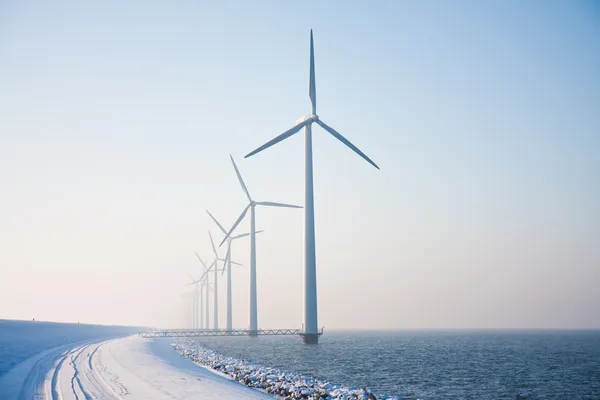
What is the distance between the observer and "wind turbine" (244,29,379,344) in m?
70.2

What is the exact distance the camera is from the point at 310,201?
72188 mm

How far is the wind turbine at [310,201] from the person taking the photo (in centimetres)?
7025

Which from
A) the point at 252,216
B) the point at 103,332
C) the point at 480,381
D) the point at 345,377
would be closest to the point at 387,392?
the point at 345,377

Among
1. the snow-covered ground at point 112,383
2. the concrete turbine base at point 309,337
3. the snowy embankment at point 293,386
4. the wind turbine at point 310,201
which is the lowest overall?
the concrete turbine base at point 309,337

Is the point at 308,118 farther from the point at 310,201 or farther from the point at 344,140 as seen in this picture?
the point at 310,201

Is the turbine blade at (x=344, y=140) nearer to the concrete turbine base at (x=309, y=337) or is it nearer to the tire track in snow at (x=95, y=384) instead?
the concrete turbine base at (x=309, y=337)

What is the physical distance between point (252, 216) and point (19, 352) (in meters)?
63.8

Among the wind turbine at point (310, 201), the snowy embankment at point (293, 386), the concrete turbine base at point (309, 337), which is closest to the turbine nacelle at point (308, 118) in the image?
the wind turbine at point (310, 201)

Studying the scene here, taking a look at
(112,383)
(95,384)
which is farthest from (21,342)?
(112,383)

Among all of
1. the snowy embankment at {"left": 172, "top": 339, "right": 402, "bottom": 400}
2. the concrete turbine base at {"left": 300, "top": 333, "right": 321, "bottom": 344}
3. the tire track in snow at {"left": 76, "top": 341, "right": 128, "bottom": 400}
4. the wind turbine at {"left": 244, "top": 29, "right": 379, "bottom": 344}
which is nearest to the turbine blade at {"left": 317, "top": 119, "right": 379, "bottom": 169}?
the wind turbine at {"left": 244, "top": 29, "right": 379, "bottom": 344}

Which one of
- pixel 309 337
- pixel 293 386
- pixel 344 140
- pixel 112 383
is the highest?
pixel 344 140

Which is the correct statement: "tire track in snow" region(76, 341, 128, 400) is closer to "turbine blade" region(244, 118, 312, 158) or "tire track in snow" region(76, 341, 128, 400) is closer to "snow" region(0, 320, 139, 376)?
"snow" region(0, 320, 139, 376)

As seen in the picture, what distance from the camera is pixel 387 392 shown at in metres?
33.1

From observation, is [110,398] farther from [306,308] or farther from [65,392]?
[306,308]
